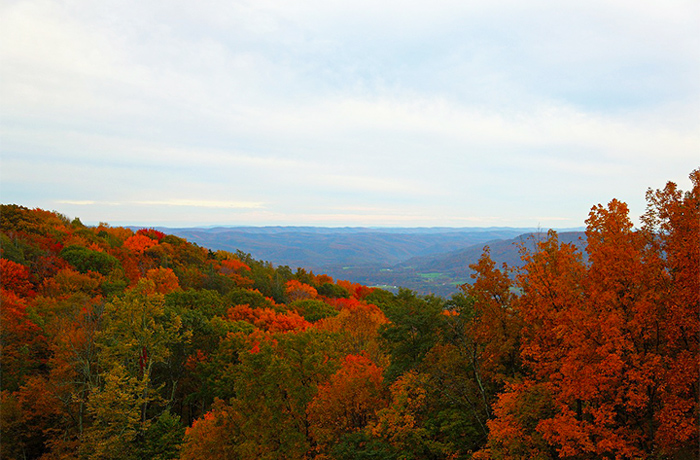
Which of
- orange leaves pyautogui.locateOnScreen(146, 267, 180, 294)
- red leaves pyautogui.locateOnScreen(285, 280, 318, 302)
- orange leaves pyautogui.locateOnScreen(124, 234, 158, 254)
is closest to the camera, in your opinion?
orange leaves pyautogui.locateOnScreen(146, 267, 180, 294)

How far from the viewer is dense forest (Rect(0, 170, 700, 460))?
1584 cm

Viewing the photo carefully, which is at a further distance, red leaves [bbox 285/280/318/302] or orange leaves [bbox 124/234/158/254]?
orange leaves [bbox 124/234/158/254]

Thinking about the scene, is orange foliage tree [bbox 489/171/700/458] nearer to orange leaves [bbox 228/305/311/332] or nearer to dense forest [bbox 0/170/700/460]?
dense forest [bbox 0/170/700/460]

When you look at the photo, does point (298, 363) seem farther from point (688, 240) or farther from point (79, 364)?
point (688, 240)

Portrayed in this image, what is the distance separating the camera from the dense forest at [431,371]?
15836 millimetres

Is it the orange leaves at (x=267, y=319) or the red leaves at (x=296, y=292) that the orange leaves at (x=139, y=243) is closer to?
the red leaves at (x=296, y=292)

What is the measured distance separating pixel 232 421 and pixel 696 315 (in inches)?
1006

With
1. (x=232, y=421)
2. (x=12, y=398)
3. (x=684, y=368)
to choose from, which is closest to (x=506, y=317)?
(x=684, y=368)

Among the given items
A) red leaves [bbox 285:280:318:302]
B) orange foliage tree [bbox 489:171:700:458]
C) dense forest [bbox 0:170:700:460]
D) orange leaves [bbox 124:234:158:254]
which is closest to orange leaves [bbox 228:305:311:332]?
dense forest [bbox 0:170:700:460]

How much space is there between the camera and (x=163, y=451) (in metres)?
26.9

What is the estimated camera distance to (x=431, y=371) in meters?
24.1

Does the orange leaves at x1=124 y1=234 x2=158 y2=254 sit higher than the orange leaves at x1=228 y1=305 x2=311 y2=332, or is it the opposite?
the orange leaves at x1=124 y1=234 x2=158 y2=254

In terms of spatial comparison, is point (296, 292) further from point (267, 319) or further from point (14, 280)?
point (14, 280)

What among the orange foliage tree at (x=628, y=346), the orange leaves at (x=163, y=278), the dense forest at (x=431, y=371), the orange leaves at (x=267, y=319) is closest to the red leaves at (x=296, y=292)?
the orange leaves at (x=163, y=278)
